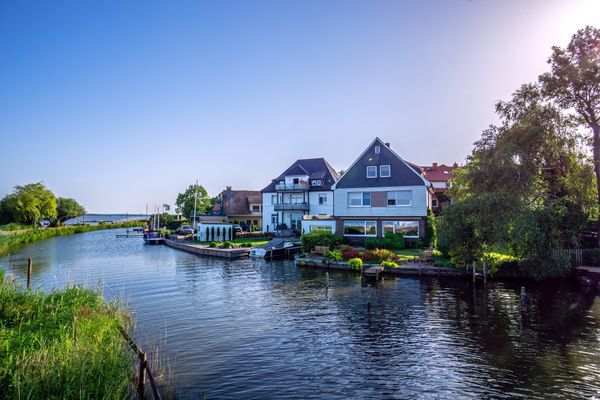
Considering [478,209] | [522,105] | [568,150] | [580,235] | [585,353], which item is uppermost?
[522,105]

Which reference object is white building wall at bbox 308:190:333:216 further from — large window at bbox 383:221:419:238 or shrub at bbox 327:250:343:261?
shrub at bbox 327:250:343:261

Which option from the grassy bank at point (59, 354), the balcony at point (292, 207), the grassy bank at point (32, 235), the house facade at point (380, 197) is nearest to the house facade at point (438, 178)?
the house facade at point (380, 197)

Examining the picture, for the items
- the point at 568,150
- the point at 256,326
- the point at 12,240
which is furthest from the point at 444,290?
the point at 12,240

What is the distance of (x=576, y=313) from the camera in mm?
17984

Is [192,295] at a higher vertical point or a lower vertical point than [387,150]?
lower

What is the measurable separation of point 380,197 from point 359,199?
8.16 feet

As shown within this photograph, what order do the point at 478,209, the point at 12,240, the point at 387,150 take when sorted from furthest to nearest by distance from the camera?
the point at 12,240, the point at 387,150, the point at 478,209

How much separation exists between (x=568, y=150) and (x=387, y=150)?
16427 millimetres

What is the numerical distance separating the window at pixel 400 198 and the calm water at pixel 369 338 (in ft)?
44.7

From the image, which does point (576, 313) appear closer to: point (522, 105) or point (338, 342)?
point (338, 342)

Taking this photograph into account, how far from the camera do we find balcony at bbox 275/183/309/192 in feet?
182

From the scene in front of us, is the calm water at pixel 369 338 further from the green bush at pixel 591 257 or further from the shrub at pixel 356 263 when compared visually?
the green bush at pixel 591 257

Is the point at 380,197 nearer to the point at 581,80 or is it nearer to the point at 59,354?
the point at 581,80

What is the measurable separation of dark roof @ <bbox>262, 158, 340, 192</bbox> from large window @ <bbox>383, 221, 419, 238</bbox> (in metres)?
16.9
